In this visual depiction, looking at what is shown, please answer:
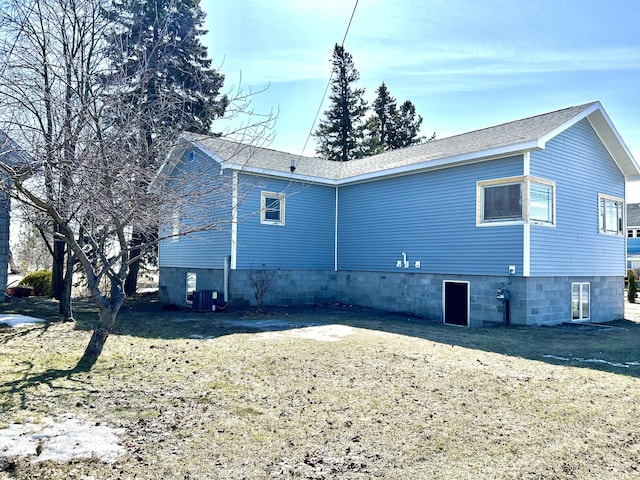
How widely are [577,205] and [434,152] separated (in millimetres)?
4172

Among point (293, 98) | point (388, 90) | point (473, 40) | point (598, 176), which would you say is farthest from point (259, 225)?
point (388, 90)

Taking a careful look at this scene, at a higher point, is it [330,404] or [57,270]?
[57,270]

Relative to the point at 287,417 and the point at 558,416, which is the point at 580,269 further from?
the point at 287,417

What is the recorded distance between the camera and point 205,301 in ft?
46.2

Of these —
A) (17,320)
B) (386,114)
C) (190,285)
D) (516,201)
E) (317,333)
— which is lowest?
(317,333)

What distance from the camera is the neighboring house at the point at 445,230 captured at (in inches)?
463

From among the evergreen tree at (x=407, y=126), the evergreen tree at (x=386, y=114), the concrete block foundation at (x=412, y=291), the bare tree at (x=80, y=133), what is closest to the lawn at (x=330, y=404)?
the bare tree at (x=80, y=133)

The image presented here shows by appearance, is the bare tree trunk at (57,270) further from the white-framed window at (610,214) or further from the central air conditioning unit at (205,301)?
the white-framed window at (610,214)

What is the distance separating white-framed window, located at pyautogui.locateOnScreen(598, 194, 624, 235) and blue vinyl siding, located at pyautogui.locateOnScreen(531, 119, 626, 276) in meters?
0.19

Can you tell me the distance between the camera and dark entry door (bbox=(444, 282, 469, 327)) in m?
12.9

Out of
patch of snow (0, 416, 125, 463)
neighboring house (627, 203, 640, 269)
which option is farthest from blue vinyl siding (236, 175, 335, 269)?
neighboring house (627, 203, 640, 269)

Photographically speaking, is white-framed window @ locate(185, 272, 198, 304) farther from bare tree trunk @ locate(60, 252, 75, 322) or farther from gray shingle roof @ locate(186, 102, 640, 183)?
bare tree trunk @ locate(60, 252, 75, 322)

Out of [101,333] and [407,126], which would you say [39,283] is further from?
[407,126]

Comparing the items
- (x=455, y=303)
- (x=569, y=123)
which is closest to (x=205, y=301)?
(x=455, y=303)
